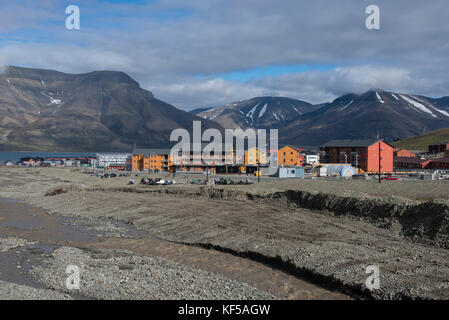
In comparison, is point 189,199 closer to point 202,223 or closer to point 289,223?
point 202,223

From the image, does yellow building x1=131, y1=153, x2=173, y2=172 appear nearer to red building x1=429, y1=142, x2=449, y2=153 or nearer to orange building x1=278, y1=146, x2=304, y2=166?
orange building x1=278, y1=146, x2=304, y2=166

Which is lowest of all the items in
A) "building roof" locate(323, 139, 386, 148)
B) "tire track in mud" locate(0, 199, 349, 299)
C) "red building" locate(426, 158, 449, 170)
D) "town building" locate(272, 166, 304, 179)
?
"tire track in mud" locate(0, 199, 349, 299)

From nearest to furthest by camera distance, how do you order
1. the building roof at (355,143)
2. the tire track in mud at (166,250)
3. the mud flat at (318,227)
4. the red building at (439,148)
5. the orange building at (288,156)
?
the tire track in mud at (166,250), the mud flat at (318,227), the building roof at (355,143), the orange building at (288,156), the red building at (439,148)

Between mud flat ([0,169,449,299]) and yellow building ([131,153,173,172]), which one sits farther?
yellow building ([131,153,173,172])

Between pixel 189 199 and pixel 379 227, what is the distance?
26261 millimetres

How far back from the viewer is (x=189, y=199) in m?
51.9

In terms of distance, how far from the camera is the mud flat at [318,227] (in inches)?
789

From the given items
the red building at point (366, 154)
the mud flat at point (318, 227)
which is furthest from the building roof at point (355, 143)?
the mud flat at point (318, 227)

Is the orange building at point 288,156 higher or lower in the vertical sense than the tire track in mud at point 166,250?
higher

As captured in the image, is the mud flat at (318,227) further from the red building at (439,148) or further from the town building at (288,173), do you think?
the red building at (439,148)

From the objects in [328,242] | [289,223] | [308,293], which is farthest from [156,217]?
[308,293]

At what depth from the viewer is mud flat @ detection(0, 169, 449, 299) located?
20.0 m

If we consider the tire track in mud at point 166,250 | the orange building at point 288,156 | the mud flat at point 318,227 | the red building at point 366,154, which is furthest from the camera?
the orange building at point 288,156

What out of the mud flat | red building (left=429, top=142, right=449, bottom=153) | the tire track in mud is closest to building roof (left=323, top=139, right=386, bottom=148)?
the mud flat
